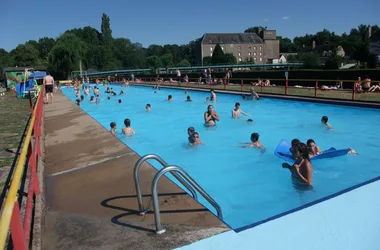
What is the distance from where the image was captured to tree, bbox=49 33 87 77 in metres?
54.1

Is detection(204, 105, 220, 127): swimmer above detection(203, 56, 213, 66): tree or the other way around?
the other way around

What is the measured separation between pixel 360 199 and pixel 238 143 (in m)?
6.73

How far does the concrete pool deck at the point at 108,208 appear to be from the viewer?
278 centimetres

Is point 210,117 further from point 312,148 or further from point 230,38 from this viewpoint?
point 230,38

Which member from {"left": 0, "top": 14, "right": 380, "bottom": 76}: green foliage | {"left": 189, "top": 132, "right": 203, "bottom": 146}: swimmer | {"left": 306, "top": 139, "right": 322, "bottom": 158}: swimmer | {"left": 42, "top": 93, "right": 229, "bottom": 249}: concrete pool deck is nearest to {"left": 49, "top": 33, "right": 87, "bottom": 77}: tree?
{"left": 0, "top": 14, "right": 380, "bottom": 76}: green foliage

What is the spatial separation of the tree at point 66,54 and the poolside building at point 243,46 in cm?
6110

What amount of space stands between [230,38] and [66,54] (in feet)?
249

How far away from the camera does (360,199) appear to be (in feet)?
12.5

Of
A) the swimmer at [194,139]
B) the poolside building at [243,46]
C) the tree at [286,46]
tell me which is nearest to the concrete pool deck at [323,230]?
the swimmer at [194,139]

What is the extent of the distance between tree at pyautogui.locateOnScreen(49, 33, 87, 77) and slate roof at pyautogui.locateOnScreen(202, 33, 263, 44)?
63.4m

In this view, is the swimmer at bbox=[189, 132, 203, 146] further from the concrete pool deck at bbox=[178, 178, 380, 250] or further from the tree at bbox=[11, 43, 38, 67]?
the tree at bbox=[11, 43, 38, 67]

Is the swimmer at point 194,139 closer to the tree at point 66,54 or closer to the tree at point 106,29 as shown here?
the tree at point 66,54

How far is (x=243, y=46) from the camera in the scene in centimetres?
11544

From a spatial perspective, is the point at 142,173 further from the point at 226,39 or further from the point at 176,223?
the point at 226,39
